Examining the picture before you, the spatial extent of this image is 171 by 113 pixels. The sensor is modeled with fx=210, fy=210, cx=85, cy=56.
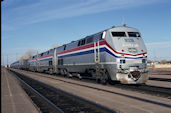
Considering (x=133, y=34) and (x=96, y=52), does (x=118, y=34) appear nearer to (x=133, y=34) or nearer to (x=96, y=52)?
(x=133, y=34)

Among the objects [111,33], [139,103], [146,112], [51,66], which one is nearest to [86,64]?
[111,33]

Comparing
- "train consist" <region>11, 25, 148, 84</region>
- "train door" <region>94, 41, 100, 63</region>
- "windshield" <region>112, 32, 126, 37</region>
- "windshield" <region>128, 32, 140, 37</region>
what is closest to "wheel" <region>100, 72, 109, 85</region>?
"train consist" <region>11, 25, 148, 84</region>

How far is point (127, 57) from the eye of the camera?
15570 mm

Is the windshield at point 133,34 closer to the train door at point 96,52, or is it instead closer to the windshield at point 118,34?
the windshield at point 118,34

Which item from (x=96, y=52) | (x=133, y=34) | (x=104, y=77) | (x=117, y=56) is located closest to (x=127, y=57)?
(x=117, y=56)

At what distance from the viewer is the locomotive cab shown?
50.3 feet

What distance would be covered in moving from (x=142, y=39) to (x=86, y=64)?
605 cm

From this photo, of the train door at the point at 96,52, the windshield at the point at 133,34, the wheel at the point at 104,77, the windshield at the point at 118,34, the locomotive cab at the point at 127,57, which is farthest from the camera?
the train door at the point at 96,52

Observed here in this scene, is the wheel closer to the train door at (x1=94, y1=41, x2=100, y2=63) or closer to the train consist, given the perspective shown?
the train consist

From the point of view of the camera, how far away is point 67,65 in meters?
26.5

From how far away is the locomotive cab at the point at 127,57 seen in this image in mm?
15328

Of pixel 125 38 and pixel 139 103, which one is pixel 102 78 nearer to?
pixel 125 38

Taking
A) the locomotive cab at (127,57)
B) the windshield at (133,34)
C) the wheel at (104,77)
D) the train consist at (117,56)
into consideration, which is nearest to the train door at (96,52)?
the train consist at (117,56)

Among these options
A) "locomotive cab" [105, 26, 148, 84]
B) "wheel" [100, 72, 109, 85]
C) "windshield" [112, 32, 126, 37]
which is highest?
"windshield" [112, 32, 126, 37]
